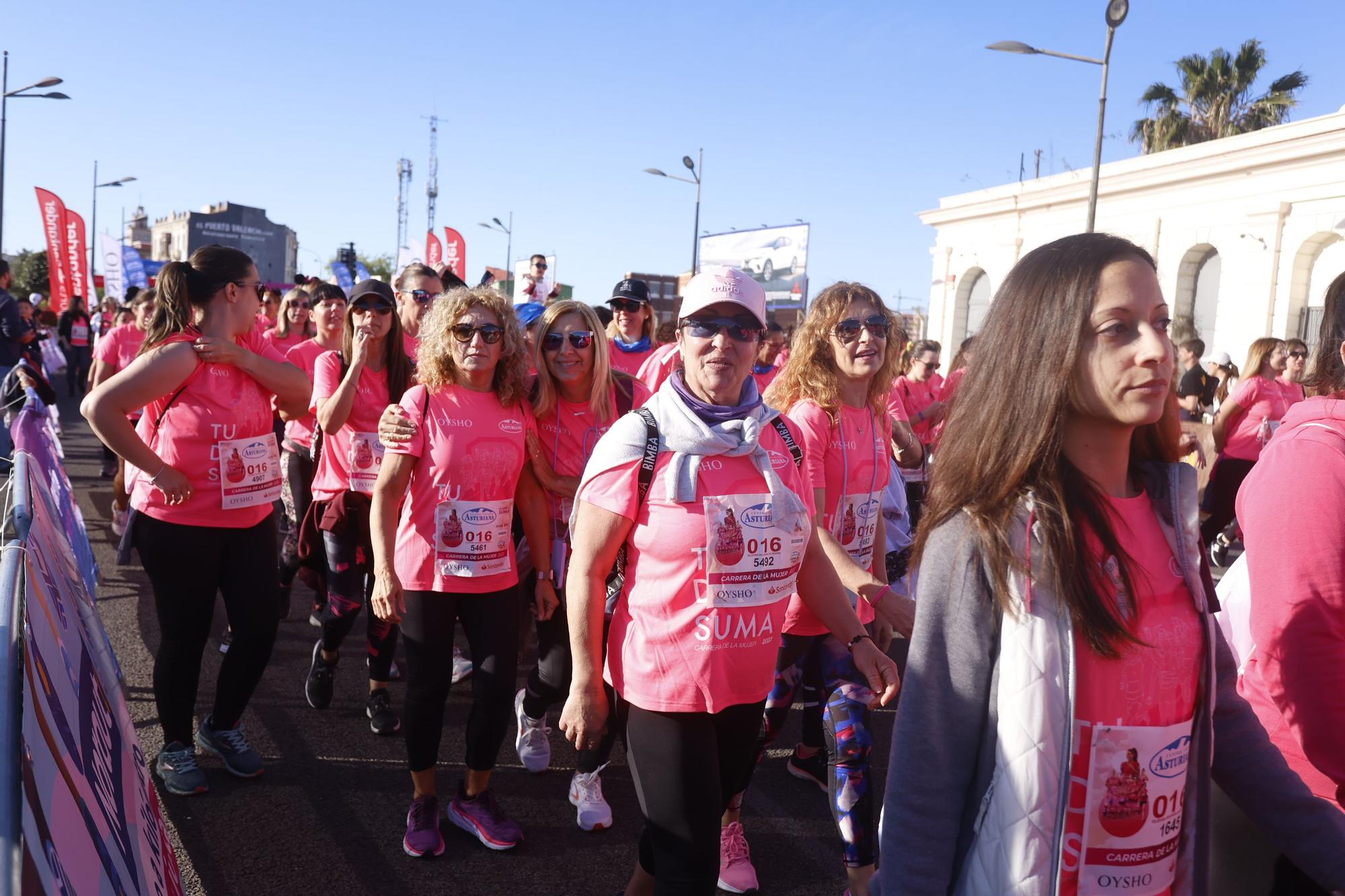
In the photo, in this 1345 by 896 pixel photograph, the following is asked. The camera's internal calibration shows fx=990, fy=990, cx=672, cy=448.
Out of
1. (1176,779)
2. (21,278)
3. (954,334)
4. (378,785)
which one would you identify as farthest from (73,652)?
(21,278)

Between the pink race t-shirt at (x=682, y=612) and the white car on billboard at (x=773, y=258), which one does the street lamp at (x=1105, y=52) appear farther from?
the white car on billboard at (x=773, y=258)

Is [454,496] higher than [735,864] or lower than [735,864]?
higher

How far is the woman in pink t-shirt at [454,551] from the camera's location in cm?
366

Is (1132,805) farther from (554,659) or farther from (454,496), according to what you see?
(554,659)

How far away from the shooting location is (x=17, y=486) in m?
2.77

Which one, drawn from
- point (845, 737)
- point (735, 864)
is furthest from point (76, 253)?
point (845, 737)

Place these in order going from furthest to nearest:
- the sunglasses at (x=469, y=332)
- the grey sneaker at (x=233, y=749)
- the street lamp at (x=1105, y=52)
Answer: the street lamp at (x=1105, y=52), the grey sneaker at (x=233, y=749), the sunglasses at (x=469, y=332)

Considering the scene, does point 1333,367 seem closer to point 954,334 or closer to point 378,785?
point 378,785

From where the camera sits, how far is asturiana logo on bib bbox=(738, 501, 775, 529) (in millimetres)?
2666

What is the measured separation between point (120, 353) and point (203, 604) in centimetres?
567

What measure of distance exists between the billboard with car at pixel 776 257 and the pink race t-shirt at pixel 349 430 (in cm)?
3880

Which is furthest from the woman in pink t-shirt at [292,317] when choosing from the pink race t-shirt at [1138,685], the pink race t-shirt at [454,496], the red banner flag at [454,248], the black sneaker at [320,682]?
the red banner flag at [454,248]

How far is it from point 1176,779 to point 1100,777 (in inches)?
6.8

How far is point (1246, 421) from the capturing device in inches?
329
